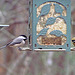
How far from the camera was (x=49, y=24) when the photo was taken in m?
6.39

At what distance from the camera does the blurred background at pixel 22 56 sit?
9.01 m

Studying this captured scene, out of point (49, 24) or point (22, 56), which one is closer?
point (49, 24)

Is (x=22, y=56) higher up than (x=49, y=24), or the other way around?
(x=49, y=24)

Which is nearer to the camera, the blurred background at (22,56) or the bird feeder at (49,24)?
the bird feeder at (49,24)

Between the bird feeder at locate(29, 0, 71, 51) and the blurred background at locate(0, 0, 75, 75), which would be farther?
the blurred background at locate(0, 0, 75, 75)

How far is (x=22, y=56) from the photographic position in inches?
369

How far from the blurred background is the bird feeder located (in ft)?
8.04

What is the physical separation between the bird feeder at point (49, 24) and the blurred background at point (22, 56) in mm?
2452

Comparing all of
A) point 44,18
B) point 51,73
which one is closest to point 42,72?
point 51,73

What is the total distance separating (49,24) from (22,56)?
309 centimetres

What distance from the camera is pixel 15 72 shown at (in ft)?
32.0

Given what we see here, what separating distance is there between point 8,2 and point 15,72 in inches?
66.1

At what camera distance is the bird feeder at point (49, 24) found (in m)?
6.38

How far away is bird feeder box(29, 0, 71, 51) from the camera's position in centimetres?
638
